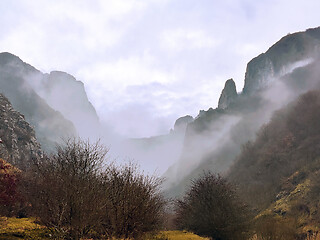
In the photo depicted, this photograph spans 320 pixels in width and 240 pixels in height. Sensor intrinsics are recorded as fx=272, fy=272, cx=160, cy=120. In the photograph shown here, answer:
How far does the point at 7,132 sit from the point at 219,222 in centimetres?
9909

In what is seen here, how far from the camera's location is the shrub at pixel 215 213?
37.8 meters

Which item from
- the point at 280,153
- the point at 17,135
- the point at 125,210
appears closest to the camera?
the point at 125,210

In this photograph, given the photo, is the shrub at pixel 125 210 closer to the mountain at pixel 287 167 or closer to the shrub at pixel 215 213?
the shrub at pixel 215 213

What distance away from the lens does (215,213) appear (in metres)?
38.6

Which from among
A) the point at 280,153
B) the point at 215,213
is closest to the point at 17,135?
the point at 215,213

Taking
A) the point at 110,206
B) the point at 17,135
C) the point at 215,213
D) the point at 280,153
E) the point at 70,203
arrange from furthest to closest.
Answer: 1. the point at 280,153
2. the point at 17,135
3. the point at 215,213
4. the point at 110,206
5. the point at 70,203

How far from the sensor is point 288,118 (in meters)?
175

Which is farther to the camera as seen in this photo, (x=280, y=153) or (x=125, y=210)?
(x=280, y=153)

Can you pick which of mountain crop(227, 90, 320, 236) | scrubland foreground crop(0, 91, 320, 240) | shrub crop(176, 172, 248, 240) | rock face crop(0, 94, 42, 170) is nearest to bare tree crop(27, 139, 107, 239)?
scrubland foreground crop(0, 91, 320, 240)

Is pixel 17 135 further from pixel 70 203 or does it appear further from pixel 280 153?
pixel 280 153

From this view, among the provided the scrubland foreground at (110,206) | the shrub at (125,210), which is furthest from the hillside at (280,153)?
the shrub at (125,210)

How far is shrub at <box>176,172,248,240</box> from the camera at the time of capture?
37.8 m

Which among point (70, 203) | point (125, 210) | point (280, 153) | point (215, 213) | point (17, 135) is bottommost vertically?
point (215, 213)

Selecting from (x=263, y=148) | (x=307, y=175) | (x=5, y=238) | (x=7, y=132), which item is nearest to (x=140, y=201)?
(x=5, y=238)
